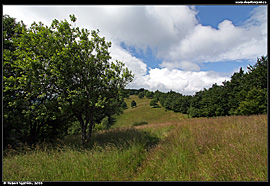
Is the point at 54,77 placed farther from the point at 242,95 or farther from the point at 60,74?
the point at 242,95

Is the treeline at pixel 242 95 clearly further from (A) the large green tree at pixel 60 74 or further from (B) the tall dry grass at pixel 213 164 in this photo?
(A) the large green tree at pixel 60 74

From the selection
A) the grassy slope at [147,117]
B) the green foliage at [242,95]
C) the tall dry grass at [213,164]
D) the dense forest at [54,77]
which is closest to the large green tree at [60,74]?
the dense forest at [54,77]

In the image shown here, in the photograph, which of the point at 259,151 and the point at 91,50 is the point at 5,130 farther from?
the point at 259,151

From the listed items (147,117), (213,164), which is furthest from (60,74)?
(147,117)

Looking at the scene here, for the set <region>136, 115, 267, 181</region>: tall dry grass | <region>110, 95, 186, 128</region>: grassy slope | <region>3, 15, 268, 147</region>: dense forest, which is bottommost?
<region>110, 95, 186, 128</region>: grassy slope

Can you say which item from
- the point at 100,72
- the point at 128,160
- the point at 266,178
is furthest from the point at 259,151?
the point at 100,72

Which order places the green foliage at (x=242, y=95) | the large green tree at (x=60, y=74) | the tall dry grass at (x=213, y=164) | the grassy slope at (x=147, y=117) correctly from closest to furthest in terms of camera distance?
the tall dry grass at (x=213, y=164)
the large green tree at (x=60, y=74)
the green foliage at (x=242, y=95)
the grassy slope at (x=147, y=117)

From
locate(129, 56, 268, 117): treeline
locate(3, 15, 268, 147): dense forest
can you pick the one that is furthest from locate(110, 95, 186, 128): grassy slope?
locate(3, 15, 268, 147): dense forest

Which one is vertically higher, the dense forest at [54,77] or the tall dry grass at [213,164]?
the dense forest at [54,77]

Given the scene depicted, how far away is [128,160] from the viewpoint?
4188 mm

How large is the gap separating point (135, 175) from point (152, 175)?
1.94ft

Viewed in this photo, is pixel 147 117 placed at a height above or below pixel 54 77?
below

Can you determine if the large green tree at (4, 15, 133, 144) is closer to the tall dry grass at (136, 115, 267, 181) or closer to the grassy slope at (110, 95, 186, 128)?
the tall dry grass at (136, 115, 267, 181)
